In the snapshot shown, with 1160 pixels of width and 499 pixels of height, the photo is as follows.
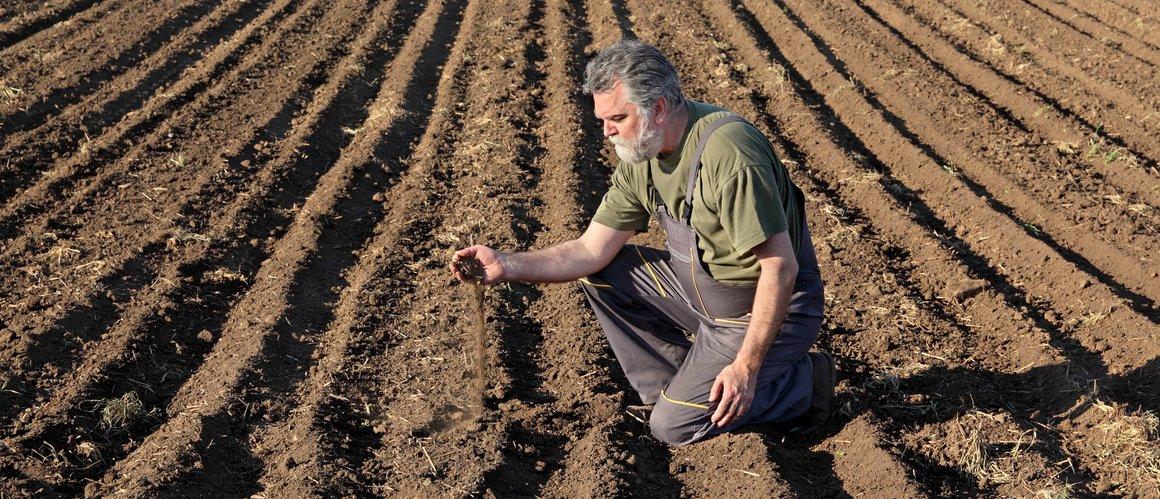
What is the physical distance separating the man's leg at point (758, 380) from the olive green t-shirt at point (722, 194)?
0.27 m

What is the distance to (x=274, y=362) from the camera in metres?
4.46

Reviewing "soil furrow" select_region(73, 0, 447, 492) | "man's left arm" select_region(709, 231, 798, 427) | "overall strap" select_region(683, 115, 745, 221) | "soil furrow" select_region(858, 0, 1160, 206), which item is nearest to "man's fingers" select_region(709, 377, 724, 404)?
"man's left arm" select_region(709, 231, 798, 427)

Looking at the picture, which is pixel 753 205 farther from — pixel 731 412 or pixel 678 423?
pixel 678 423

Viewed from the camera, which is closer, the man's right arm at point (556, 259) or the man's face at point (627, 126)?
the man's face at point (627, 126)

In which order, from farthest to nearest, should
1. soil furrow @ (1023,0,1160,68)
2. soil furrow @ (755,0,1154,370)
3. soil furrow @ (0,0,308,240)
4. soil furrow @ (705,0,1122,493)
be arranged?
soil furrow @ (1023,0,1160,68) < soil furrow @ (0,0,308,240) < soil furrow @ (755,0,1154,370) < soil furrow @ (705,0,1122,493)

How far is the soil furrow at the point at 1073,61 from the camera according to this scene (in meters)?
7.89

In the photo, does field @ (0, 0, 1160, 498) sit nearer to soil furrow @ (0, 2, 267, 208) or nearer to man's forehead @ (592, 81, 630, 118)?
soil furrow @ (0, 2, 267, 208)

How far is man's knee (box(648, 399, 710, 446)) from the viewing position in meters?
3.83

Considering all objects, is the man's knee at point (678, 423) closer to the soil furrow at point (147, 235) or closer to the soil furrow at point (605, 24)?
the soil furrow at point (147, 235)

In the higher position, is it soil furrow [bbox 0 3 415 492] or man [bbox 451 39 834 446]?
man [bbox 451 39 834 446]

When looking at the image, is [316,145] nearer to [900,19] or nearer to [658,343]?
[658,343]

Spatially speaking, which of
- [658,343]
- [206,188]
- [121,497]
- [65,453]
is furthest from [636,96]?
[206,188]

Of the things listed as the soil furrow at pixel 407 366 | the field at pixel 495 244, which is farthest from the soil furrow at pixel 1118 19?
the soil furrow at pixel 407 366

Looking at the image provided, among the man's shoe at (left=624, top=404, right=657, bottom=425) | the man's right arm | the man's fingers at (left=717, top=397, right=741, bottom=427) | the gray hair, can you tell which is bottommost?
the man's shoe at (left=624, top=404, right=657, bottom=425)
